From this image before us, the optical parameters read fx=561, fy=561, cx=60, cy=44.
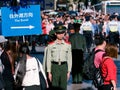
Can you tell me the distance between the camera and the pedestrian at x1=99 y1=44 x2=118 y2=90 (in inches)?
344

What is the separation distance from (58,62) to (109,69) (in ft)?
8.15

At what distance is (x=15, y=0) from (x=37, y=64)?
5485 millimetres

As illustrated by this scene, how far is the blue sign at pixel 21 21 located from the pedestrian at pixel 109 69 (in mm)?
4930

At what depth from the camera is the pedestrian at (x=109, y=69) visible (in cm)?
873

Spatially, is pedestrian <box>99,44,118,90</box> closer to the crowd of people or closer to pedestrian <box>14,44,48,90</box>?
the crowd of people

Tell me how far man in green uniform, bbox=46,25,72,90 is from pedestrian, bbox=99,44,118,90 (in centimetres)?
206

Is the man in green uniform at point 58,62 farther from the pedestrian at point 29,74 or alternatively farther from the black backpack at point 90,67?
the pedestrian at point 29,74

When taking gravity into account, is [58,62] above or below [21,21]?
below

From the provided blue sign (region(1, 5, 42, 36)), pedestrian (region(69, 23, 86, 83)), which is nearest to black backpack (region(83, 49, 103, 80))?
blue sign (region(1, 5, 42, 36))

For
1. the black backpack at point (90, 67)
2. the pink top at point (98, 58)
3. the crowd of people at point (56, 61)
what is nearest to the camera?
the crowd of people at point (56, 61)

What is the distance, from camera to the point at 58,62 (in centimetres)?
1107

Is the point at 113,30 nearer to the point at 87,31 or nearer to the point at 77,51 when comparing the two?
the point at 87,31

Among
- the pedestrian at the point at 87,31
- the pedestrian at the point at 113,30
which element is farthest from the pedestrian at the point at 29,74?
the pedestrian at the point at 113,30

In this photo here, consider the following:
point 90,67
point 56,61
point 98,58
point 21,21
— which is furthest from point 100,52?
point 21,21
